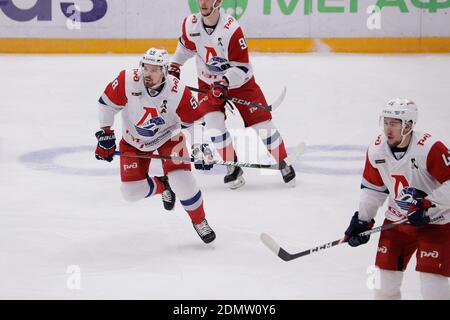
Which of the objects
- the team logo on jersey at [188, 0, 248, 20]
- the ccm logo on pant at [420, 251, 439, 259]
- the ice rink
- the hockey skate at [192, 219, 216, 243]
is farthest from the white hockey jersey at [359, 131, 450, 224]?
the team logo on jersey at [188, 0, 248, 20]

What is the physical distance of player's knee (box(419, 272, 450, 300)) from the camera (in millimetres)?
3625

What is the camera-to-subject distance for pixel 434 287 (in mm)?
3643

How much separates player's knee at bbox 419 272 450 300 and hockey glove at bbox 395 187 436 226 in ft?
0.67

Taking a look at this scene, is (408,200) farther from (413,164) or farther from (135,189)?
(135,189)

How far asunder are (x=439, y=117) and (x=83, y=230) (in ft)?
13.1

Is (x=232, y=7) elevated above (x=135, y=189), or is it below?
above

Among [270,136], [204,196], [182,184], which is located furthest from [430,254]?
[270,136]

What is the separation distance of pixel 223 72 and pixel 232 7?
4.23 metres

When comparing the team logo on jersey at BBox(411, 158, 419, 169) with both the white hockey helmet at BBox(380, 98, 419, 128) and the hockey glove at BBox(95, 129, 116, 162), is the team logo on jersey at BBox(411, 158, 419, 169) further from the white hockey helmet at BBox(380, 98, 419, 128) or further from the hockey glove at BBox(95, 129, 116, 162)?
the hockey glove at BBox(95, 129, 116, 162)

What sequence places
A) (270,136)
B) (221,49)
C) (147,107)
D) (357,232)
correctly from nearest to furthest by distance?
(357,232)
(147,107)
(221,49)
(270,136)

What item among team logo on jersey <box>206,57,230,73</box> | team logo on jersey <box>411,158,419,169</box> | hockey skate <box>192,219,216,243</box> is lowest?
hockey skate <box>192,219,216,243</box>

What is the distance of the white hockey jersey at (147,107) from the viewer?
192 inches
